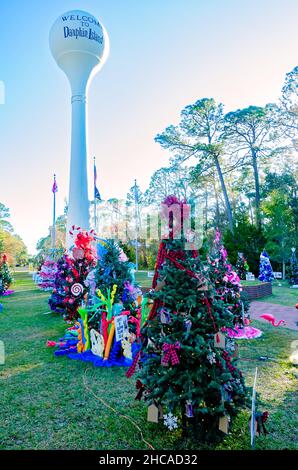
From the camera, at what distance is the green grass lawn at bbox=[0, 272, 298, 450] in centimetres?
288

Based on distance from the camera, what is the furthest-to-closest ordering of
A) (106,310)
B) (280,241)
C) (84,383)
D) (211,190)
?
(211,190)
(280,241)
(106,310)
(84,383)

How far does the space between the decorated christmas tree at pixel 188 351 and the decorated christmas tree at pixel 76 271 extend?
512cm

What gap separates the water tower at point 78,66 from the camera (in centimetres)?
1532

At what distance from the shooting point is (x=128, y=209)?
132ft

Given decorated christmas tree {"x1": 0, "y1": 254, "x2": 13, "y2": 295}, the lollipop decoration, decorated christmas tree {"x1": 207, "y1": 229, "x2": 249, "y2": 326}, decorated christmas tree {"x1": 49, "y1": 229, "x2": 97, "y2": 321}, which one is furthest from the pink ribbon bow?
decorated christmas tree {"x1": 0, "y1": 254, "x2": 13, "y2": 295}

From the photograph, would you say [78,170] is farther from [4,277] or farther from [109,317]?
[109,317]

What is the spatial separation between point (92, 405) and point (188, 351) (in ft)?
5.43

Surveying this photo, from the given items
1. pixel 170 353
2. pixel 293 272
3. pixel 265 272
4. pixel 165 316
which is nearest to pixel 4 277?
pixel 265 272

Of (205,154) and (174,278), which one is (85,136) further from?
(174,278)

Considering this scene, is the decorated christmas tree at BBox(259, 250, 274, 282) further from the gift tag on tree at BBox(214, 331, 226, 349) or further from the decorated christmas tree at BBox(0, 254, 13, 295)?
the gift tag on tree at BBox(214, 331, 226, 349)

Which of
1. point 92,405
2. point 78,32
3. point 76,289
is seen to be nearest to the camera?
point 92,405

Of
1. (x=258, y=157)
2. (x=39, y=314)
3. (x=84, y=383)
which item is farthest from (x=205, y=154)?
(x=84, y=383)

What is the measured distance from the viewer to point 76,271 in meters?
8.29

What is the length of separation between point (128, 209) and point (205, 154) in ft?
54.7
